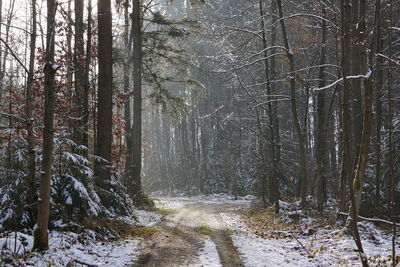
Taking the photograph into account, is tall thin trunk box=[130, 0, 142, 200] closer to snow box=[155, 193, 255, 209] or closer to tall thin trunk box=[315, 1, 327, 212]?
snow box=[155, 193, 255, 209]

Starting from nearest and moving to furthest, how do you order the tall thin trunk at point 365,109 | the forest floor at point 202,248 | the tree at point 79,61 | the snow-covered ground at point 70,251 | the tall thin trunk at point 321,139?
the tall thin trunk at point 365,109 < the snow-covered ground at point 70,251 < the forest floor at point 202,248 < the tree at point 79,61 < the tall thin trunk at point 321,139

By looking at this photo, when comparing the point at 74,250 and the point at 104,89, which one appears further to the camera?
the point at 104,89

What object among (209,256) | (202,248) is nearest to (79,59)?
(202,248)

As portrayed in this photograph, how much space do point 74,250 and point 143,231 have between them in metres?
3.55

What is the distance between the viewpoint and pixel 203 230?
432 inches

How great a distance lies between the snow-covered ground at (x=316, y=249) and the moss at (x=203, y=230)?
1115 millimetres

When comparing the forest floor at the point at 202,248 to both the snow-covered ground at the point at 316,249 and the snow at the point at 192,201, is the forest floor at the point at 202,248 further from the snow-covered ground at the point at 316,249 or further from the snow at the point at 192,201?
the snow at the point at 192,201

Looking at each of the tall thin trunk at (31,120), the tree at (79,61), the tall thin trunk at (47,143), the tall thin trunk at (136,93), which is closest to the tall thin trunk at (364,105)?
the tall thin trunk at (47,143)

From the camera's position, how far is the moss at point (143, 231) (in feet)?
31.9

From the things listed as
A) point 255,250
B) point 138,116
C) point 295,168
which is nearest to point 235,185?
point 295,168

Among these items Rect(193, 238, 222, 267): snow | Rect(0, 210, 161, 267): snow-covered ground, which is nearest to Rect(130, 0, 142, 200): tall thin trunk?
Rect(0, 210, 161, 267): snow-covered ground

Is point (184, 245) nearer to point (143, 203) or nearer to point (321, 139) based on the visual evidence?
point (321, 139)

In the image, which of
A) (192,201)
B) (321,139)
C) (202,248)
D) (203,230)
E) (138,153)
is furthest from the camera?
(192,201)

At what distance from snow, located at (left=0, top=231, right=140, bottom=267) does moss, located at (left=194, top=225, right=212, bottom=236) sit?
7.88 ft
